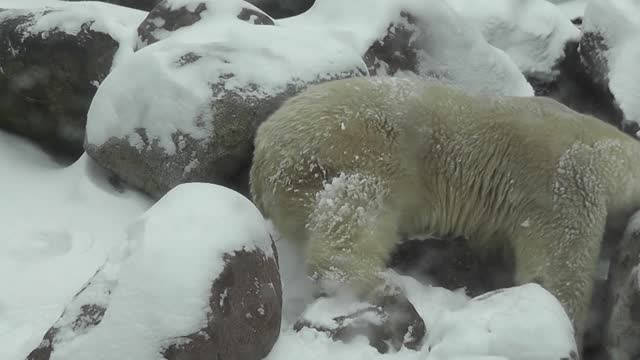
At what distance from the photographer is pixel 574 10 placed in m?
11.0

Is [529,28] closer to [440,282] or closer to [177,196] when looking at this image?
[440,282]

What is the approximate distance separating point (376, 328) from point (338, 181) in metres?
0.82

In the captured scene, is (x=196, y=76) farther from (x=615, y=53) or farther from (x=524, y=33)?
(x=524, y=33)

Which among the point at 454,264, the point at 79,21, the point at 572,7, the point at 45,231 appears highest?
the point at 454,264

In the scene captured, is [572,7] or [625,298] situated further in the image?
[572,7]

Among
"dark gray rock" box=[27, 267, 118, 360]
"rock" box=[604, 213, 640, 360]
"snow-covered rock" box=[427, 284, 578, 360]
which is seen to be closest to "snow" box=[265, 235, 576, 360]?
"snow-covered rock" box=[427, 284, 578, 360]

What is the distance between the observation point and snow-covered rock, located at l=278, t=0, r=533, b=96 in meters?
6.51

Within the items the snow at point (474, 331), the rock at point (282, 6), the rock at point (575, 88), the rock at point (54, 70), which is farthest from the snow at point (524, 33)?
the snow at point (474, 331)

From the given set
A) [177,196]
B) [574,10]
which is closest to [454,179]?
[177,196]

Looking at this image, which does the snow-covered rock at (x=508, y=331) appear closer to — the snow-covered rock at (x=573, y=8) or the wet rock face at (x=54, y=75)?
the wet rock face at (x=54, y=75)

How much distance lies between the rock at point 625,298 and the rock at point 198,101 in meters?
2.13


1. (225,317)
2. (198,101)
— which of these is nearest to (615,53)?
(198,101)

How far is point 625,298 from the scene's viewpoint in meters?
4.21

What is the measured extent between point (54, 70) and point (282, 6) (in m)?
3.12
